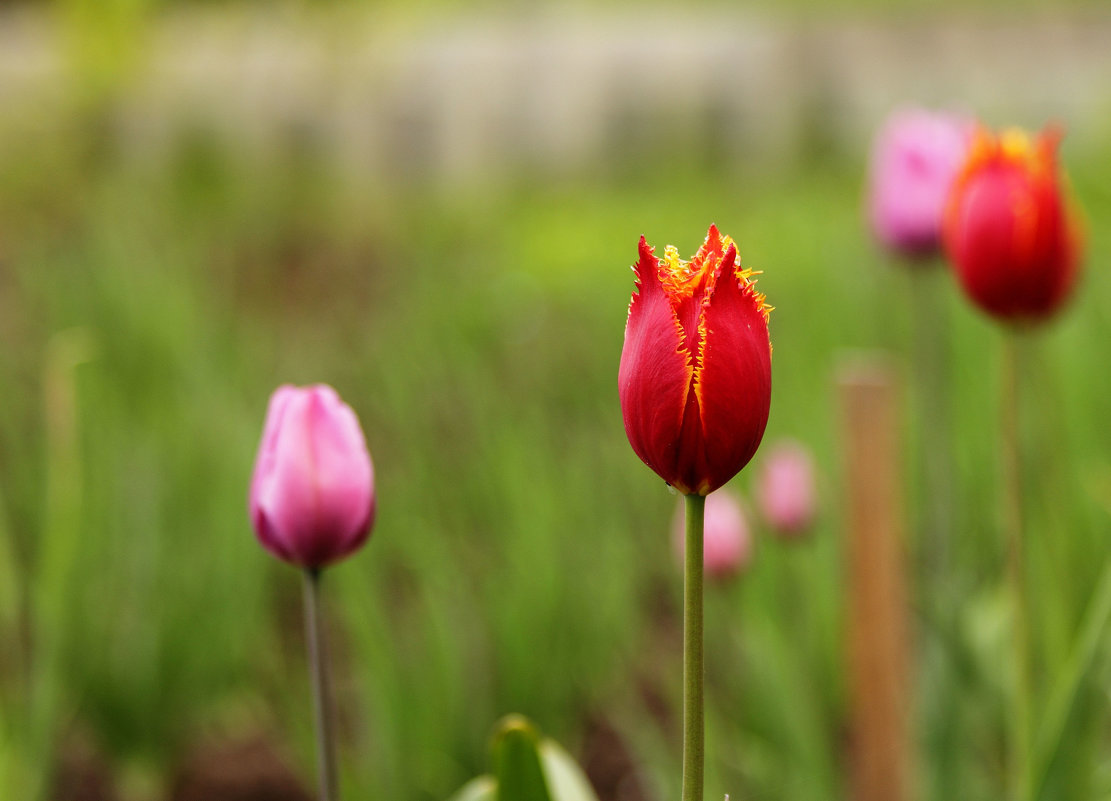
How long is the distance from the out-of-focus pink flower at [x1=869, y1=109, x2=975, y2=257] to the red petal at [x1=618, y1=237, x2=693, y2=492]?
819mm

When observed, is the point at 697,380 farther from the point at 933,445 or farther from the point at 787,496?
the point at 933,445

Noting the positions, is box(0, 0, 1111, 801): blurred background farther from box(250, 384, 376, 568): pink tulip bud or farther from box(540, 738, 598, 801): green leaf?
box(250, 384, 376, 568): pink tulip bud

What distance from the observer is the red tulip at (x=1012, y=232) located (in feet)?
2.53

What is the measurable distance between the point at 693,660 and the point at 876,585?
0.57 meters

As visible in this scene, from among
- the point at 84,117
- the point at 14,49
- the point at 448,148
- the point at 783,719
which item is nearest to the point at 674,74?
the point at 448,148

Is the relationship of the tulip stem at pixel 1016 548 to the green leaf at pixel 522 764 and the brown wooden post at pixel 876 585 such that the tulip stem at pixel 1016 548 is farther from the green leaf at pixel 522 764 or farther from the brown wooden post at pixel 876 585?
the green leaf at pixel 522 764

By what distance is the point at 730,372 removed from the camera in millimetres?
428

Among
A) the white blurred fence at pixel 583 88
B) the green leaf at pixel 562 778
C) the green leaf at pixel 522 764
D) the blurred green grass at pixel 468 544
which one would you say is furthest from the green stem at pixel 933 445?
the white blurred fence at pixel 583 88

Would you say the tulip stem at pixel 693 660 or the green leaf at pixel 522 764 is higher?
the tulip stem at pixel 693 660

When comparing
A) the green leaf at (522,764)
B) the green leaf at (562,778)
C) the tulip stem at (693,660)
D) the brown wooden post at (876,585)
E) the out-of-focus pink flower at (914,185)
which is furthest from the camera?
the out-of-focus pink flower at (914,185)

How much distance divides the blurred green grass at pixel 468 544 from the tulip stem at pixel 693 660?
379 mm

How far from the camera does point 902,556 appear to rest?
999 millimetres

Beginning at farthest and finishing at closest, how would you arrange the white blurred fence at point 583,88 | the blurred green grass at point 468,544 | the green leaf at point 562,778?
the white blurred fence at point 583,88 < the blurred green grass at point 468,544 < the green leaf at point 562,778

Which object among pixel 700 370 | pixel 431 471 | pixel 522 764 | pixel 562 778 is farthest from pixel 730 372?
pixel 431 471
